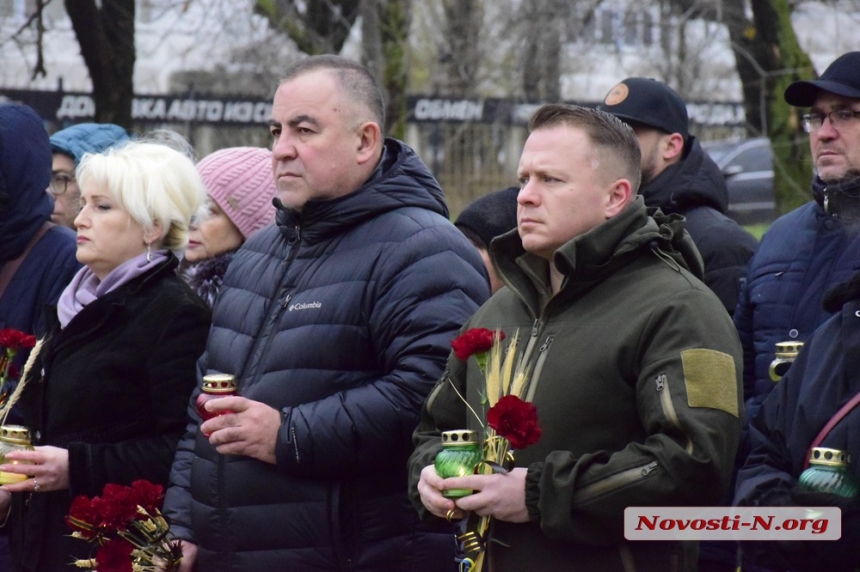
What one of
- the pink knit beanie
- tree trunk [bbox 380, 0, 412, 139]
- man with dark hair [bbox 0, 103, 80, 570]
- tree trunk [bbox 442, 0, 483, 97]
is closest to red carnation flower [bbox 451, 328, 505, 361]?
the pink knit beanie

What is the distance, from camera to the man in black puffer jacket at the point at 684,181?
14.5 feet

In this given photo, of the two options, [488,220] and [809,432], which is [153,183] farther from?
[809,432]

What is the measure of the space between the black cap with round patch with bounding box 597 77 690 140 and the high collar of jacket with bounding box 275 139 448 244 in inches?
40.7

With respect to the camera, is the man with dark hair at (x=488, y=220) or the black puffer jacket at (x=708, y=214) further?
the man with dark hair at (x=488, y=220)

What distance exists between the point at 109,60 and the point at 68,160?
474 cm

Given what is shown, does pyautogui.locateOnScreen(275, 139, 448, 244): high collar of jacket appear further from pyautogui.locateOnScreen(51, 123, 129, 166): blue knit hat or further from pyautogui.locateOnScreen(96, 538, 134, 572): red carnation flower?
pyautogui.locateOnScreen(51, 123, 129, 166): blue knit hat

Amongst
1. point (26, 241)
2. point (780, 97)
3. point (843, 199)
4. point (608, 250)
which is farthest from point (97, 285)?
point (780, 97)

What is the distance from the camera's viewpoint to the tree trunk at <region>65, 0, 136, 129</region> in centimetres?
1027

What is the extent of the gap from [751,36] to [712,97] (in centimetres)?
1519

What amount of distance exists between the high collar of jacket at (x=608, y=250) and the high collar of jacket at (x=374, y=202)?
2.02 feet

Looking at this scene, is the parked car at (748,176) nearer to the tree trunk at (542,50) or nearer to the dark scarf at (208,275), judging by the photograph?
the tree trunk at (542,50)

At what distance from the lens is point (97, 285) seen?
4.46 m

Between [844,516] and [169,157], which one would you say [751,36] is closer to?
[169,157]

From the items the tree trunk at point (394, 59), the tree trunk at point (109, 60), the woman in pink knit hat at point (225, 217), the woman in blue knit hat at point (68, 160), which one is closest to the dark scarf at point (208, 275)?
the woman in pink knit hat at point (225, 217)
